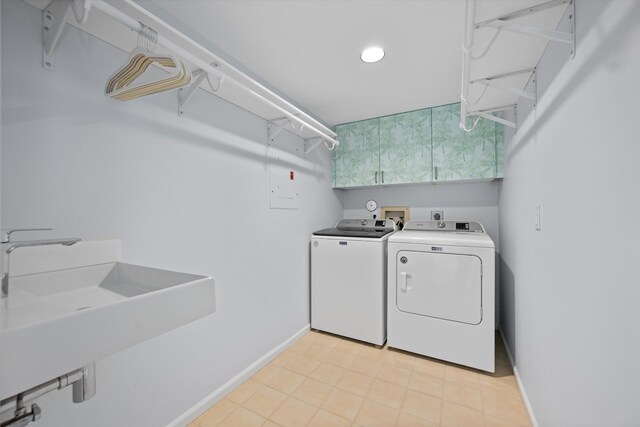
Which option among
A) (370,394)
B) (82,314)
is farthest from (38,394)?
(370,394)

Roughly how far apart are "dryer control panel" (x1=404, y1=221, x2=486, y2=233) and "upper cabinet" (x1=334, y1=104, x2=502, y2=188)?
1.61 ft

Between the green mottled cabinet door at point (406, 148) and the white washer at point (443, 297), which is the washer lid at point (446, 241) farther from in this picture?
the green mottled cabinet door at point (406, 148)

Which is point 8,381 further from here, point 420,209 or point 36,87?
point 420,209

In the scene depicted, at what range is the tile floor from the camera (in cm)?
158

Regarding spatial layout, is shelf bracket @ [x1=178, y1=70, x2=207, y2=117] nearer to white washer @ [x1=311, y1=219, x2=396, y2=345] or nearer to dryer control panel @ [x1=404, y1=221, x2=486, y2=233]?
white washer @ [x1=311, y1=219, x2=396, y2=345]

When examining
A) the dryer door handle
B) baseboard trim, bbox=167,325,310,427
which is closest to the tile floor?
baseboard trim, bbox=167,325,310,427

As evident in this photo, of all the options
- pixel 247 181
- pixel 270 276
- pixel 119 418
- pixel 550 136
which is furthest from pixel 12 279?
pixel 550 136

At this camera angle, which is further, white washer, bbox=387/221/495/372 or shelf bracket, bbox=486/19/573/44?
white washer, bbox=387/221/495/372

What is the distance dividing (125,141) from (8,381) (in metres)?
1.09

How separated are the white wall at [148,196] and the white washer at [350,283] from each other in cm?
48

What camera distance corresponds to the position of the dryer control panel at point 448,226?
264 cm

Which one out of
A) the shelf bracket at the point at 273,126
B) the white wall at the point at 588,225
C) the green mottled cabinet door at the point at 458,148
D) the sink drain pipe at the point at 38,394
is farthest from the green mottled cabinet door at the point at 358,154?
the sink drain pipe at the point at 38,394

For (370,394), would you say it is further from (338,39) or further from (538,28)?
(338,39)

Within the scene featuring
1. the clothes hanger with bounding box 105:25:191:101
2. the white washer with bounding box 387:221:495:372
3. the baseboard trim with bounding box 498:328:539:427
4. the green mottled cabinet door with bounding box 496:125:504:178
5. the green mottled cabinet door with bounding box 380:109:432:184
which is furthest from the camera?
the green mottled cabinet door with bounding box 380:109:432:184
